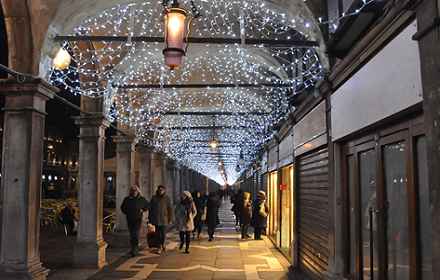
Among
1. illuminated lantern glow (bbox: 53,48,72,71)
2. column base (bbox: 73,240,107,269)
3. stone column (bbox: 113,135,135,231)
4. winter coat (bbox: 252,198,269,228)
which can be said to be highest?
illuminated lantern glow (bbox: 53,48,72,71)

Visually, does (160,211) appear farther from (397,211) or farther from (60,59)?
(397,211)

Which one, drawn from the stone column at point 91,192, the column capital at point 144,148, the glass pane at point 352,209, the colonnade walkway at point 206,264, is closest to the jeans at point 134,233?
the colonnade walkway at point 206,264

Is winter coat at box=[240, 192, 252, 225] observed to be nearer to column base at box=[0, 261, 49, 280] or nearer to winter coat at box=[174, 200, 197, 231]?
winter coat at box=[174, 200, 197, 231]

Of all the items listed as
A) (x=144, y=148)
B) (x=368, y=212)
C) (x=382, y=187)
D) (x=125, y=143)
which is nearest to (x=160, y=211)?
(x=125, y=143)

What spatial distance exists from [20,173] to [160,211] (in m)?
5.25

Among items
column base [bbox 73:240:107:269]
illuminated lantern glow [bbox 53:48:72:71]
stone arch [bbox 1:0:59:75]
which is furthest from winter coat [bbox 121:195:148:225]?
stone arch [bbox 1:0:59:75]

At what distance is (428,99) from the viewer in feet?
11.4

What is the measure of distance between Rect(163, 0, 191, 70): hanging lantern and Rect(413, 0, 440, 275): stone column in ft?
8.89

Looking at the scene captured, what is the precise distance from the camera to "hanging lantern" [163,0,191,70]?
5484mm

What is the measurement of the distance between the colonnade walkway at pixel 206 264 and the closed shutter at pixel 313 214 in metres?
0.74

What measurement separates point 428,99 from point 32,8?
593 centimetres

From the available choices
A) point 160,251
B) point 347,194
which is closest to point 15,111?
point 347,194

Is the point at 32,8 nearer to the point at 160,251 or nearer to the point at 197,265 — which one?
the point at 197,265

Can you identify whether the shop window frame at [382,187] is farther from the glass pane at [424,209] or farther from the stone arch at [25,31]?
the stone arch at [25,31]
